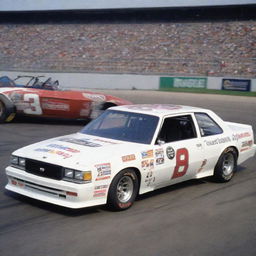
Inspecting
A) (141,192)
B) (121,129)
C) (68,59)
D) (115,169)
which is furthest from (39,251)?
(68,59)

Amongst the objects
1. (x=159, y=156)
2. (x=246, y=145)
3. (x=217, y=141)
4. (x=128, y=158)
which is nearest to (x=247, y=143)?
(x=246, y=145)

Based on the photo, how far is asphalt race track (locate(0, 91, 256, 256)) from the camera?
441 cm

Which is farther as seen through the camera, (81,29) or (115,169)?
(81,29)

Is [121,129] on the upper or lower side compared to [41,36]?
lower

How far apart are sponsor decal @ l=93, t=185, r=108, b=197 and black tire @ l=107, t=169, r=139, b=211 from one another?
8 cm

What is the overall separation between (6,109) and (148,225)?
7995 millimetres

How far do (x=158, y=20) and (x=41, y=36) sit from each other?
9473mm

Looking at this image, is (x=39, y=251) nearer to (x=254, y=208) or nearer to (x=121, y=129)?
(x=121, y=129)

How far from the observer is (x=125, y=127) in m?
6.48

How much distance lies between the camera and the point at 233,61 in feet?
96.4

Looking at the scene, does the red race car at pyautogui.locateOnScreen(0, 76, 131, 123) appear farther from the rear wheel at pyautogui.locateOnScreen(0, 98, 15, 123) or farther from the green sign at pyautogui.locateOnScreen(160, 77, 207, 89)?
the green sign at pyautogui.locateOnScreen(160, 77, 207, 89)

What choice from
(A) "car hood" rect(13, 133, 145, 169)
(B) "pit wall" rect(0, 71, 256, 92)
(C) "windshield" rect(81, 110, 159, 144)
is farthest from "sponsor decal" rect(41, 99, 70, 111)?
(B) "pit wall" rect(0, 71, 256, 92)

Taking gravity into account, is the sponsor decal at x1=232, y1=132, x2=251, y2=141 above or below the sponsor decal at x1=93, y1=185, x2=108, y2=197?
above

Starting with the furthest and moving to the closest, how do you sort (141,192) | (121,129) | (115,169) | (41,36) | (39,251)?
(41,36)
(121,129)
(141,192)
(115,169)
(39,251)
